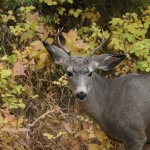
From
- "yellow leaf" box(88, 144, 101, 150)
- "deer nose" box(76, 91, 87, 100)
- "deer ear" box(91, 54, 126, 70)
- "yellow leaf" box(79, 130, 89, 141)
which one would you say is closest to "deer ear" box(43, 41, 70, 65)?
"deer ear" box(91, 54, 126, 70)

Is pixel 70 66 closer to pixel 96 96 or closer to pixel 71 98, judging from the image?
pixel 96 96

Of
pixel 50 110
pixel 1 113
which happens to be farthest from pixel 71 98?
pixel 1 113

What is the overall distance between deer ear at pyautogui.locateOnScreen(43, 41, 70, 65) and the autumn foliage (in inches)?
12.9

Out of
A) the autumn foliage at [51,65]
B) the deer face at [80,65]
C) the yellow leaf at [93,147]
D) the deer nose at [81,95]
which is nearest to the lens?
the deer nose at [81,95]

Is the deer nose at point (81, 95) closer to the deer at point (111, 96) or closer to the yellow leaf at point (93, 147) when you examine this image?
the deer at point (111, 96)

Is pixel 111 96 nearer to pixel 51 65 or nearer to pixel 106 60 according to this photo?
pixel 106 60

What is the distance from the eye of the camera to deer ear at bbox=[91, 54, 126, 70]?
672 centimetres

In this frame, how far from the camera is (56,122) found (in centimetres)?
731

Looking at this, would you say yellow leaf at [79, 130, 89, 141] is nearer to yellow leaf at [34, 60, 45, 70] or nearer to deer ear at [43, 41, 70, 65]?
deer ear at [43, 41, 70, 65]

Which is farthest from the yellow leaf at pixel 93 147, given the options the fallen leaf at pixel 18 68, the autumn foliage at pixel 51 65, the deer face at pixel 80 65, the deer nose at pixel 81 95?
the fallen leaf at pixel 18 68

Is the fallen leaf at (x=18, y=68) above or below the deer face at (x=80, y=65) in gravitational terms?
below

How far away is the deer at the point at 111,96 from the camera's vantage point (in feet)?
21.2

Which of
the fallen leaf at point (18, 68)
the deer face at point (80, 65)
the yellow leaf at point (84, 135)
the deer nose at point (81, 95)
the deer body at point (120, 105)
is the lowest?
the yellow leaf at point (84, 135)

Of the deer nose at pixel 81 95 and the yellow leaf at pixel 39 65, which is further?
the yellow leaf at pixel 39 65
